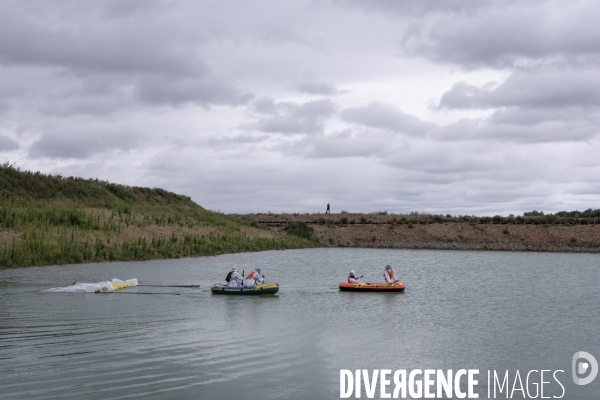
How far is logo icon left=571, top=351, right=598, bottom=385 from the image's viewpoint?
15471 millimetres

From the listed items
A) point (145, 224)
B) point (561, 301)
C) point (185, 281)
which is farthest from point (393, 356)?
point (145, 224)

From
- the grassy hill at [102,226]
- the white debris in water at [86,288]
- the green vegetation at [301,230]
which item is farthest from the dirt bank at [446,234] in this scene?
the white debris in water at [86,288]

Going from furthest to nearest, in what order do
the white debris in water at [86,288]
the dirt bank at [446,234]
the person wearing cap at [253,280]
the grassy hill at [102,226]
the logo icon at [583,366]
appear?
the dirt bank at [446,234] < the grassy hill at [102,226] < the person wearing cap at [253,280] < the white debris in water at [86,288] < the logo icon at [583,366]

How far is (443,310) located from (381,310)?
8.31ft

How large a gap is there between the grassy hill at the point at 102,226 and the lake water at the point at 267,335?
4.93m

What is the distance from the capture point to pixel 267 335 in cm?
1994

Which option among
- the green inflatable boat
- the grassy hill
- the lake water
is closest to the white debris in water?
the lake water

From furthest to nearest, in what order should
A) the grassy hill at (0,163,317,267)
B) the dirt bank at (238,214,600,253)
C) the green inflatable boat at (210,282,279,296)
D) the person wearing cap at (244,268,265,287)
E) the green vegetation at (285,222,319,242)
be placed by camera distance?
the green vegetation at (285,222,319,242) → the dirt bank at (238,214,600,253) → the grassy hill at (0,163,317,267) → the person wearing cap at (244,268,265,287) → the green inflatable boat at (210,282,279,296)

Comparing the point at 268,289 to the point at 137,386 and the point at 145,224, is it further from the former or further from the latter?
the point at 145,224

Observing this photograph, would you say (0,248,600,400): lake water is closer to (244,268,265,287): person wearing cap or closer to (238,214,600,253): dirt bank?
(244,268,265,287): person wearing cap

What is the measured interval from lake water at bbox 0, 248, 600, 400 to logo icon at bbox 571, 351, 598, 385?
23 centimetres

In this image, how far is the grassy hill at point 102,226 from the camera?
4078cm

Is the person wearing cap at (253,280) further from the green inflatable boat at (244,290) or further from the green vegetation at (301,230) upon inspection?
the green vegetation at (301,230)

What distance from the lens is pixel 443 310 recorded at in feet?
85.9
